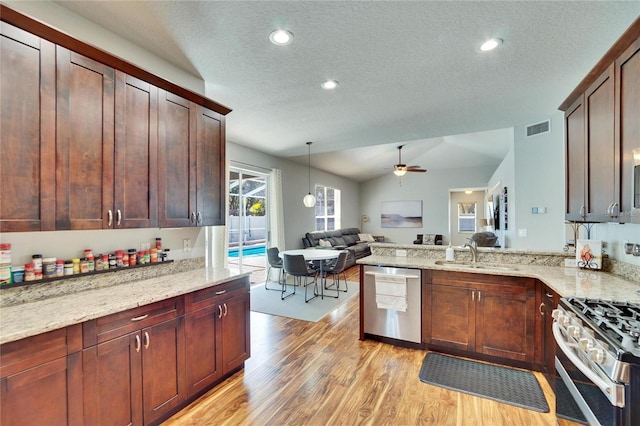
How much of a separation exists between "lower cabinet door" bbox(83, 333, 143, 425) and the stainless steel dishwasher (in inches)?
86.9

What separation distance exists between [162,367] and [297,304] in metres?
2.84

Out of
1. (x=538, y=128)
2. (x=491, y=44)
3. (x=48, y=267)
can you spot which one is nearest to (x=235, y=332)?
(x=48, y=267)

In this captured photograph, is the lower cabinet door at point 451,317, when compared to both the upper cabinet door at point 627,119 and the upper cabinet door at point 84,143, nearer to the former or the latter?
the upper cabinet door at point 627,119

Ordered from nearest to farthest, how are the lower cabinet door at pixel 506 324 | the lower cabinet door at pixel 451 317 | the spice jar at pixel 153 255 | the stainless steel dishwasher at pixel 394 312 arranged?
the spice jar at pixel 153 255 < the lower cabinet door at pixel 506 324 < the lower cabinet door at pixel 451 317 < the stainless steel dishwasher at pixel 394 312

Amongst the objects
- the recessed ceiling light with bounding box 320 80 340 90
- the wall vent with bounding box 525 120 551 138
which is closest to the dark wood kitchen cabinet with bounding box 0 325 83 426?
the recessed ceiling light with bounding box 320 80 340 90

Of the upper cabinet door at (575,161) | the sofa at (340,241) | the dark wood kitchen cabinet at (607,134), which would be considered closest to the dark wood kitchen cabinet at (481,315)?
the upper cabinet door at (575,161)

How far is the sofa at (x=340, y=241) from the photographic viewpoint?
23.9 feet

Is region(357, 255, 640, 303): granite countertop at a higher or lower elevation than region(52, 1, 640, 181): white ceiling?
lower

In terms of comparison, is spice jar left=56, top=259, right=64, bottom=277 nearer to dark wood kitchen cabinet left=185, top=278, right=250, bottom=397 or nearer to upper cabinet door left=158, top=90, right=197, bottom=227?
upper cabinet door left=158, top=90, right=197, bottom=227

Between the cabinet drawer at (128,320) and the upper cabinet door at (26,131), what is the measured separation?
2.04ft

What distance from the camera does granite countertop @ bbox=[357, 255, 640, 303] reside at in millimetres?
1856

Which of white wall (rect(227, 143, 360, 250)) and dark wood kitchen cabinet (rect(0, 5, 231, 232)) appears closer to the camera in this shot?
dark wood kitchen cabinet (rect(0, 5, 231, 232))

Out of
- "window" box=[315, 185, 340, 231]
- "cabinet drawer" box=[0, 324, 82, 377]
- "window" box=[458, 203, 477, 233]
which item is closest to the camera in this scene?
"cabinet drawer" box=[0, 324, 82, 377]

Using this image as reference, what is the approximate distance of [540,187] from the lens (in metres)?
4.11
